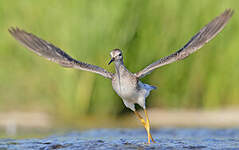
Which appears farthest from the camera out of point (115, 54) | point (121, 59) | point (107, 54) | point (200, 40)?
point (107, 54)

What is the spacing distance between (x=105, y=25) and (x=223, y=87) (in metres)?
2.61

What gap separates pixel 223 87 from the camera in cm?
1123

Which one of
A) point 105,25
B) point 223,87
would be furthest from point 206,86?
point 105,25

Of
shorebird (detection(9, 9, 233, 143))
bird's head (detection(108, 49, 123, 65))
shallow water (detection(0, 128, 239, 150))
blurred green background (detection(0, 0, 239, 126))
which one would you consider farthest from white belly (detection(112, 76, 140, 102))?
blurred green background (detection(0, 0, 239, 126))

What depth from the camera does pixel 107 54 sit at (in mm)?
10602

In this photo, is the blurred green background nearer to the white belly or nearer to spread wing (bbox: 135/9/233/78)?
the white belly

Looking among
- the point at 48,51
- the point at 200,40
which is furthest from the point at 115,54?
the point at 200,40

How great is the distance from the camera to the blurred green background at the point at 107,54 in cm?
1068

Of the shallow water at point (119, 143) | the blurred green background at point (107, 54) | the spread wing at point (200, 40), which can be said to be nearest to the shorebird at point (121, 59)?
the spread wing at point (200, 40)

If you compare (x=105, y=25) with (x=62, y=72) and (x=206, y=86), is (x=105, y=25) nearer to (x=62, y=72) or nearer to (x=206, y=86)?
(x=62, y=72)

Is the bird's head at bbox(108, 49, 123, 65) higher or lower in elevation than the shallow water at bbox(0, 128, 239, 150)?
higher

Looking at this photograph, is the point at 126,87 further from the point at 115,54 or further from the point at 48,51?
the point at 48,51

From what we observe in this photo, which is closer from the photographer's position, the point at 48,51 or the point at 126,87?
the point at 126,87

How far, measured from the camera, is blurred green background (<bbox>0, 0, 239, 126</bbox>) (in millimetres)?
10680
